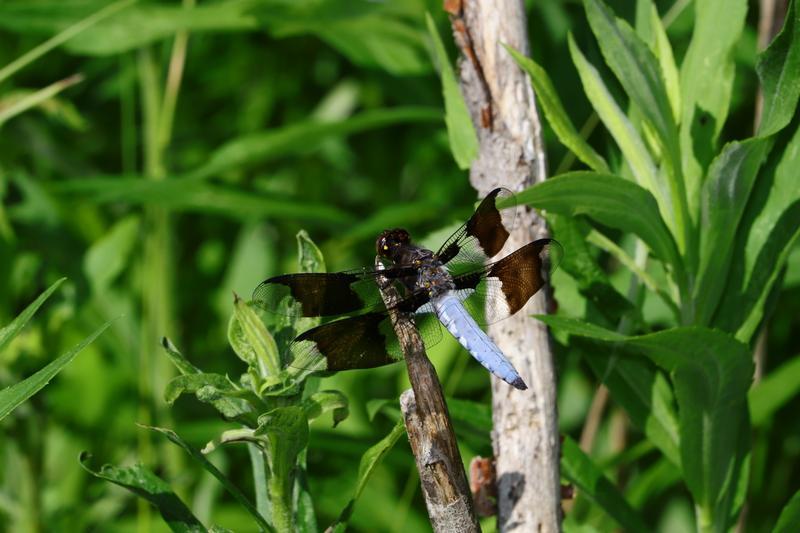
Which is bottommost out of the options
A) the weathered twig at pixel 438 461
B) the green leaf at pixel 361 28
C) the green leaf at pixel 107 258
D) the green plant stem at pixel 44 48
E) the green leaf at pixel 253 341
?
the weathered twig at pixel 438 461

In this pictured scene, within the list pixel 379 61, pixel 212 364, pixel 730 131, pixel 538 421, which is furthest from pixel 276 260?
pixel 538 421

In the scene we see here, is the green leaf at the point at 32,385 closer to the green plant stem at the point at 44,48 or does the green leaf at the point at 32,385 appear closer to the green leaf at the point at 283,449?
the green leaf at the point at 283,449

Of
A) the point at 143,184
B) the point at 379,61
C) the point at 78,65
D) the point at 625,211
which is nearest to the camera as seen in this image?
the point at 625,211

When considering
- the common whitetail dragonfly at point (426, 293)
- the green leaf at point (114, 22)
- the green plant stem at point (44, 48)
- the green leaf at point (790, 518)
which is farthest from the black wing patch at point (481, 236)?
the green leaf at point (114, 22)

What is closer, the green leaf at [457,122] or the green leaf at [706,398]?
the green leaf at [706,398]

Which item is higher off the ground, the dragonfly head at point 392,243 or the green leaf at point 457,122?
the green leaf at point 457,122

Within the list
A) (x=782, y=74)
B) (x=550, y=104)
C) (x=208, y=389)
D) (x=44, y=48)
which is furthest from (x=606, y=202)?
(x=44, y=48)

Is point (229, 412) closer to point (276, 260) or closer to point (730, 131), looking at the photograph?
point (276, 260)

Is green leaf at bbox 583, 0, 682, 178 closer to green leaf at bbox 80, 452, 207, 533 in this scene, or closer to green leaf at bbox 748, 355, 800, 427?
green leaf at bbox 80, 452, 207, 533
